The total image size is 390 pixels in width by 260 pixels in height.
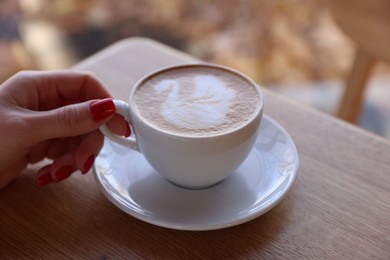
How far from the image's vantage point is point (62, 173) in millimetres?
592

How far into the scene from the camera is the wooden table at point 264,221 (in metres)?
0.52

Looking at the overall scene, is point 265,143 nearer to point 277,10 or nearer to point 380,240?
point 380,240

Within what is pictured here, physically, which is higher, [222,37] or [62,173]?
[62,173]

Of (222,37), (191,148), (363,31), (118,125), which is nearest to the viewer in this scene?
(191,148)

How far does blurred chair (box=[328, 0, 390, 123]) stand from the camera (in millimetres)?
1031

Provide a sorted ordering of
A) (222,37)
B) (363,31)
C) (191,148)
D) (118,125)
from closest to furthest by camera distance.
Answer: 1. (191,148)
2. (118,125)
3. (363,31)
4. (222,37)

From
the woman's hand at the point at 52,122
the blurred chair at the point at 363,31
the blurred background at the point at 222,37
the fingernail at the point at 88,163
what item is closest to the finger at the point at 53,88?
the woman's hand at the point at 52,122

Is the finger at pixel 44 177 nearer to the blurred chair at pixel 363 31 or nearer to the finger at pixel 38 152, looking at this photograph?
the finger at pixel 38 152

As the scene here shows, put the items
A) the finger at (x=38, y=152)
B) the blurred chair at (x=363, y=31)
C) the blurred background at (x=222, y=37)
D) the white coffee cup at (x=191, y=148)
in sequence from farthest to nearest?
the blurred background at (x=222, y=37), the blurred chair at (x=363, y=31), the finger at (x=38, y=152), the white coffee cup at (x=191, y=148)

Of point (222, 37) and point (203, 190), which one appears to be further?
point (222, 37)

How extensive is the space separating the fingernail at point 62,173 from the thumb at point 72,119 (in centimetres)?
6

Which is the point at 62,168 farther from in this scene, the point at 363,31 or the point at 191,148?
the point at 363,31

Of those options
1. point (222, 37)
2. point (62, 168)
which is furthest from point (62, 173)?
point (222, 37)

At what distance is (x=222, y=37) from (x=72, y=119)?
1.41 m
